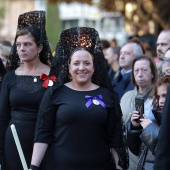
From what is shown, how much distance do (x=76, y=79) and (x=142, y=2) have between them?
1626 cm

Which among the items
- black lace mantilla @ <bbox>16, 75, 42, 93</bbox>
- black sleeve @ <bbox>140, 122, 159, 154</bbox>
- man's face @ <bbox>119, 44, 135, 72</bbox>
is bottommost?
black sleeve @ <bbox>140, 122, 159, 154</bbox>

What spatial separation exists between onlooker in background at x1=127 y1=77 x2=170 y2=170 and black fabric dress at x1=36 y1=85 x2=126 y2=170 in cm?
16

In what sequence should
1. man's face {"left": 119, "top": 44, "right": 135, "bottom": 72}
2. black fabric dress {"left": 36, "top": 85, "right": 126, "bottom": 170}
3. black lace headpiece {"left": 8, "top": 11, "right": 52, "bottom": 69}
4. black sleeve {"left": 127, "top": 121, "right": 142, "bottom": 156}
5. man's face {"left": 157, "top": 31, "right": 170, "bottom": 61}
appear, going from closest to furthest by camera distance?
black fabric dress {"left": 36, "top": 85, "right": 126, "bottom": 170} → black sleeve {"left": 127, "top": 121, "right": 142, "bottom": 156} → black lace headpiece {"left": 8, "top": 11, "right": 52, "bottom": 69} → man's face {"left": 157, "top": 31, "right": 170, "bottom": 61} → man's face {"left": 119, "top": 44, "right": 135, "bottom": 72}

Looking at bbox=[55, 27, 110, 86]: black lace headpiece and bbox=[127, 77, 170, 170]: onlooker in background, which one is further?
bbox=[55, 27, 110, 86]: black lace headpiece

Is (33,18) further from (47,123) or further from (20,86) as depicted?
(47,123)

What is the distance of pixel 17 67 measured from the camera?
5.96 m

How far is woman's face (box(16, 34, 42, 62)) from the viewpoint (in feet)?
18.6

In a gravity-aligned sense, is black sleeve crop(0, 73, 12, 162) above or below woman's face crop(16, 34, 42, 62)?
below

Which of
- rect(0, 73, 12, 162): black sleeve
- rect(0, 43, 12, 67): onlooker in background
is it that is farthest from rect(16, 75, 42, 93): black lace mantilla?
rect(0, 43, 12, 67): onlooker in background

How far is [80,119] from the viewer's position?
473 centimetres

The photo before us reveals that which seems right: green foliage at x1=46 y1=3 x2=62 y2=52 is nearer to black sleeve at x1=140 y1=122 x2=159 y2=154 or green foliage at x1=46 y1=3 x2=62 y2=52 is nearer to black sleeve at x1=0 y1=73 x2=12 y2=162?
black sleeve at x1=0 y1=73 x2=12 y2=162

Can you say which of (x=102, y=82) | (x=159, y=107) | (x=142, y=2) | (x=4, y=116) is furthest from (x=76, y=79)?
(x=142, y=2)

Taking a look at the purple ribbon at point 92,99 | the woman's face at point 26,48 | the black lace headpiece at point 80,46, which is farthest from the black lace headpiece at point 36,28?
the purple ribbon at point 92,99

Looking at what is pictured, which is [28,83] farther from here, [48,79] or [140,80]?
[140,80]
